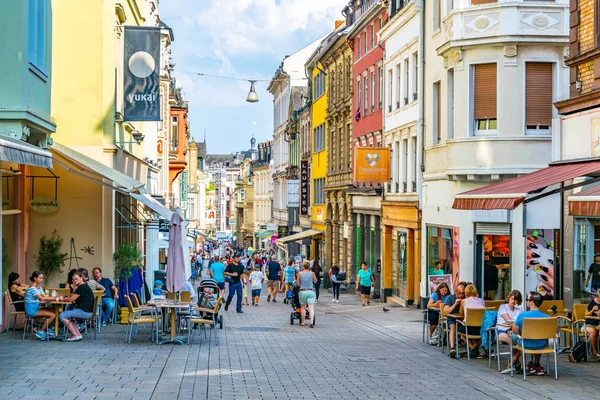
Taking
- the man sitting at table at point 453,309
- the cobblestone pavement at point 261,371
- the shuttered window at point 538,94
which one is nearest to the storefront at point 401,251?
the shuttered window at point 538,94

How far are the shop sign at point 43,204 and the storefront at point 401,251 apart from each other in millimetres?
13036

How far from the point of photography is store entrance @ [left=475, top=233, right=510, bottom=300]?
26.5m

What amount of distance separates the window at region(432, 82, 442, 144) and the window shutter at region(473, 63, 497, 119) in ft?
10.7

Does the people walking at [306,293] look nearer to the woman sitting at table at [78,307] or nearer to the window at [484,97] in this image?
the window at [484,97]

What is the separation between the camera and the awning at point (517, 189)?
16.8 meters

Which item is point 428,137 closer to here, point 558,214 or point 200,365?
point 558,214

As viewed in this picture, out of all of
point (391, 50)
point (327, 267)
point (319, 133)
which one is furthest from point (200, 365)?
point (319, 133)

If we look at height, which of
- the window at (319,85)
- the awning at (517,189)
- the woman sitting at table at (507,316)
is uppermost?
the window at (319,85)

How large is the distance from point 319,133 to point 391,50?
22.1 metres

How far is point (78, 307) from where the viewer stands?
1938 cm

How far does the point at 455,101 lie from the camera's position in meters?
27.4

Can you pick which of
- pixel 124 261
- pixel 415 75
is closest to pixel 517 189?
pixel 124 261

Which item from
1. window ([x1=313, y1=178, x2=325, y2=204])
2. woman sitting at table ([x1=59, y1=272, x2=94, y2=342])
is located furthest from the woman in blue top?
window ([x1=313, y1=178, x2=325, y2=204])

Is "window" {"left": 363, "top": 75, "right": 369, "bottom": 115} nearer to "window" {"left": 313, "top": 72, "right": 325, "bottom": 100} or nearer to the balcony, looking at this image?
"window" {"left": 313, "top": 72, "right": 325, "bottom": 100}
